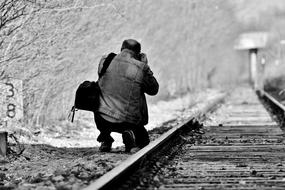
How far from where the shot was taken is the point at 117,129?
789cm

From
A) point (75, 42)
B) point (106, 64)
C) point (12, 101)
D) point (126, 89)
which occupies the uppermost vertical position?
point (75, 42)

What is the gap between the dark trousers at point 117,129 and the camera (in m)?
7.84

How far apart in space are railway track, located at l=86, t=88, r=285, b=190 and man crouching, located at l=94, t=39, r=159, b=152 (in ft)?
1.35

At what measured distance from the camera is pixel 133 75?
782cm

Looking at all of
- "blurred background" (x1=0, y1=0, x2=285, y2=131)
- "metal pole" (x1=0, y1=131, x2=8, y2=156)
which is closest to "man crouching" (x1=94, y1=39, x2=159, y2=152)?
"metal pole" (x1=0, y1=131, x2=8, y2=156)

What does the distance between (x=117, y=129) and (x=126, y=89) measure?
1.65 ft

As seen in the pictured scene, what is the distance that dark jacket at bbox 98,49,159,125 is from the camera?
7.76 metres

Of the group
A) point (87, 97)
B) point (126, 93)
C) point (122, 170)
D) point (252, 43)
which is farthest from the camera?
point (252, 43)

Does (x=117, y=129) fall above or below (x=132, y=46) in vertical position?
below

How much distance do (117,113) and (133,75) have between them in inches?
19.7

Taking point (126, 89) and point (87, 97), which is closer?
point (87, 97)

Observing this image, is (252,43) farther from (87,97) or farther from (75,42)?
(87,97)

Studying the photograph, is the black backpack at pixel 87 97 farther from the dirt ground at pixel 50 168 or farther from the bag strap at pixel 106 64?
the dirt ground at pixel 50 168

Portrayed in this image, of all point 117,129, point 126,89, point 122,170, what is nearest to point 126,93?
point 126,89
